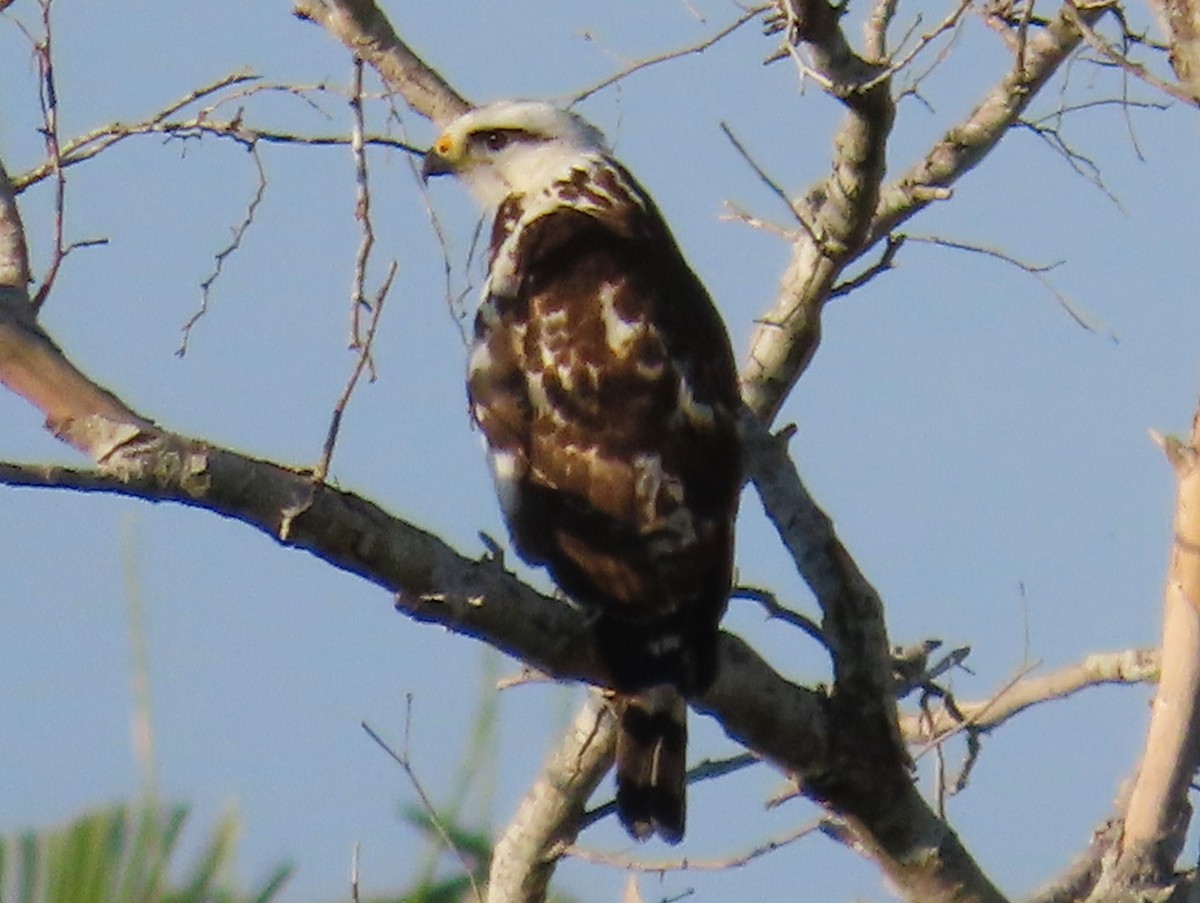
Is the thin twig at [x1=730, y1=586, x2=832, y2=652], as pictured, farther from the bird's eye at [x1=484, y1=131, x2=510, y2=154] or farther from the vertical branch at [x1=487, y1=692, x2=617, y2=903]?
the bird's eye at [x1=484, y1=131, x2=510, y2=154]

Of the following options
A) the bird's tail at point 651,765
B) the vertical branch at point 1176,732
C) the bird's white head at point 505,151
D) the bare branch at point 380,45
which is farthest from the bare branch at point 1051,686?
the bare branch at point 380,45

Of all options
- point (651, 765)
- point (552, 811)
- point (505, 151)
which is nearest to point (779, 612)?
point (651, 765)

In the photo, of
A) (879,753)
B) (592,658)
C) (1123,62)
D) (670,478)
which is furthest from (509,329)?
(1123,62)

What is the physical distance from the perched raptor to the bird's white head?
46 cm

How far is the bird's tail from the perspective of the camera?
139 inches

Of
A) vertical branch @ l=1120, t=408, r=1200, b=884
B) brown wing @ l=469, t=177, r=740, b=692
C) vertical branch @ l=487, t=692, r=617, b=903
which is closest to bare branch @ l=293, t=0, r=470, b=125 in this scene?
brown wing @ l=469, t=177, r=740, b=692

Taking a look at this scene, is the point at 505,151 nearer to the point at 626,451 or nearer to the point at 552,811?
the point at 626,451

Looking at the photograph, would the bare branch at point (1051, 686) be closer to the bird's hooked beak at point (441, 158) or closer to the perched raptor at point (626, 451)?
the perched raptor at point (626, 451)

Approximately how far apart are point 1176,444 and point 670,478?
92 centimetres

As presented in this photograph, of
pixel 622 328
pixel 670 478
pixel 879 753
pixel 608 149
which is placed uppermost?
pixel 608 149

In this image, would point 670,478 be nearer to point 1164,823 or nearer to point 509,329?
point 509,329

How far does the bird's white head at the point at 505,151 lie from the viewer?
4730 mm

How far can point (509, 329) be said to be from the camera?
3.93 meters

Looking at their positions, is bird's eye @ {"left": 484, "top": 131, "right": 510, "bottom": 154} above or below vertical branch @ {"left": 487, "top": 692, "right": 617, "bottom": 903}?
above
